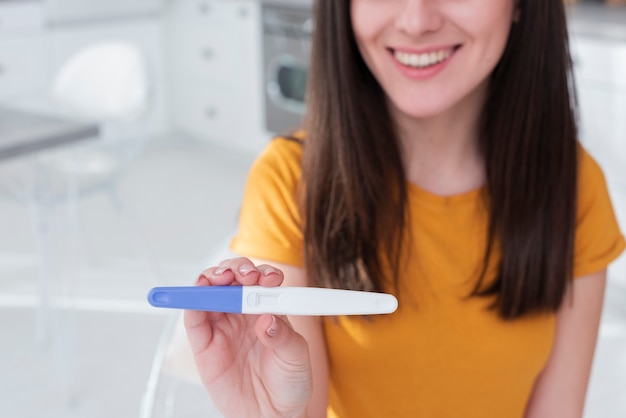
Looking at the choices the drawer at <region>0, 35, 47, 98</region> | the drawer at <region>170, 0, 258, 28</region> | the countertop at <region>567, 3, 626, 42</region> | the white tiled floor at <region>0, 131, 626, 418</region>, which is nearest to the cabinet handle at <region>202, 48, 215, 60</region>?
the drawer at <region>170, 0, 258, 28</region>

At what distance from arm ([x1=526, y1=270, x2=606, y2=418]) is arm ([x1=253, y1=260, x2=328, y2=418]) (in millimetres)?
279

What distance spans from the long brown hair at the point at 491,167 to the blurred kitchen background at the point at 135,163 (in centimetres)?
16

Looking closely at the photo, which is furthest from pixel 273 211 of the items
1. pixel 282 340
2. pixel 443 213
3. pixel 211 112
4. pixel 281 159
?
pixel 211 112

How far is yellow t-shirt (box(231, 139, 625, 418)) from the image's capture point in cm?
101

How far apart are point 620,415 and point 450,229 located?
1341mm

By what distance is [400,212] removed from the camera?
1.04m

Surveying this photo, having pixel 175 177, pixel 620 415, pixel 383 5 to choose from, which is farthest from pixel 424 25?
pixel 175 177

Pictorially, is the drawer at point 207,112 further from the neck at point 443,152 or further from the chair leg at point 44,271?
the neck at point 443,152

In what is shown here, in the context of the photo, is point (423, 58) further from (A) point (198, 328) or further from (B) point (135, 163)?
(B) point (135, 163)

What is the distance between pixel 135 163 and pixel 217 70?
599 millimetres

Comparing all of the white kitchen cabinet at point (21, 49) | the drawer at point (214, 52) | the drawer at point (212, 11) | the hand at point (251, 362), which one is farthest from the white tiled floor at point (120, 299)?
the hand at point (251, 362)

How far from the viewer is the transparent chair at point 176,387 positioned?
0.94 meters

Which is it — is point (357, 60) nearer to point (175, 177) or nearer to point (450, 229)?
point (450, 229)

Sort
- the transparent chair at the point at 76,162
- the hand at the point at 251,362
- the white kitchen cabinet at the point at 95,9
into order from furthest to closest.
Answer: the white kitchen cabinet at the point at 95,9, the transparent chair at the point at 76,162, the hand at the point at 251,362
